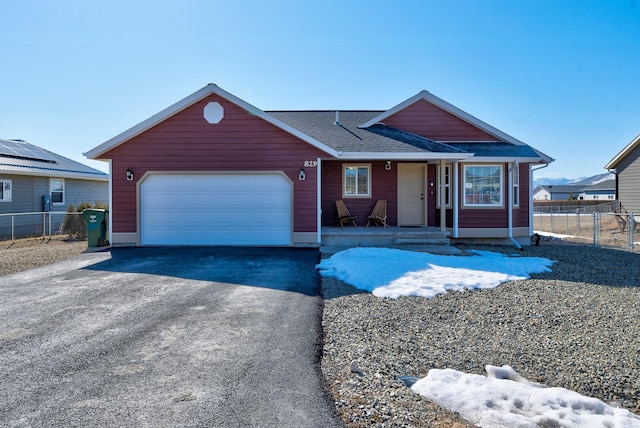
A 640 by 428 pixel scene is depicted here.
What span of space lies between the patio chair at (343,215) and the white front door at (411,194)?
1.65 meters

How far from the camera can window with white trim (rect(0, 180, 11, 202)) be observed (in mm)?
16906

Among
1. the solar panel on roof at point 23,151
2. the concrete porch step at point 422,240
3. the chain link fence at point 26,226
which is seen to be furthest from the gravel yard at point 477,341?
the solar panel on roof at point 23,151

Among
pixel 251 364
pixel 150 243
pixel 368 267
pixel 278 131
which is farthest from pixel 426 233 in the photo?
pixel 251 364

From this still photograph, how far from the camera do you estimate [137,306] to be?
598cm

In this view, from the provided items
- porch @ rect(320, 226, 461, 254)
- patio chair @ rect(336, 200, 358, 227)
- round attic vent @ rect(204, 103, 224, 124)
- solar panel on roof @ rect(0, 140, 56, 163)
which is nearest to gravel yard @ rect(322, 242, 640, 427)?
porch @ rect(320, 226, 461, 254)

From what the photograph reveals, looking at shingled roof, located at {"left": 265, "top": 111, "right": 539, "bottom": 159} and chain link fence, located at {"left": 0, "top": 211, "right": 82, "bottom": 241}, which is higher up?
shingled roof, located at {"left": 265, "top": 111, "right": 539, "bottom": 159}

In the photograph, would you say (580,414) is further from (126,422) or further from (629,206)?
(629,206)

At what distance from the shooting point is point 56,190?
66.2 ft

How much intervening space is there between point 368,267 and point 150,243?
22.2 ft

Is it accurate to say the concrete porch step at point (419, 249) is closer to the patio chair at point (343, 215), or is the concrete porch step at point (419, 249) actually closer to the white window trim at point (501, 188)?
the patio chair at point (343, 215)

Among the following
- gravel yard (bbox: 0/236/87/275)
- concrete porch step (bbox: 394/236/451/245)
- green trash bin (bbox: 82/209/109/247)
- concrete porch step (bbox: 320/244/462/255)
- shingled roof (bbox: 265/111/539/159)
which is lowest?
gravel yard (bbox: 0/236/87/275)

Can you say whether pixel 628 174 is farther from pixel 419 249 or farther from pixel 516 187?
pixel 419 249

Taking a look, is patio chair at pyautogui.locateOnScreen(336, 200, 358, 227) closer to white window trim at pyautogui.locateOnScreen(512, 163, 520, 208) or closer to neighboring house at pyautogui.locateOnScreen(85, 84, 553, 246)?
neighboring house at pyautogui.locateOnScreen(85, 84, 553, 246)

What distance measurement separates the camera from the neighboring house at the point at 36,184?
55.9 feet
